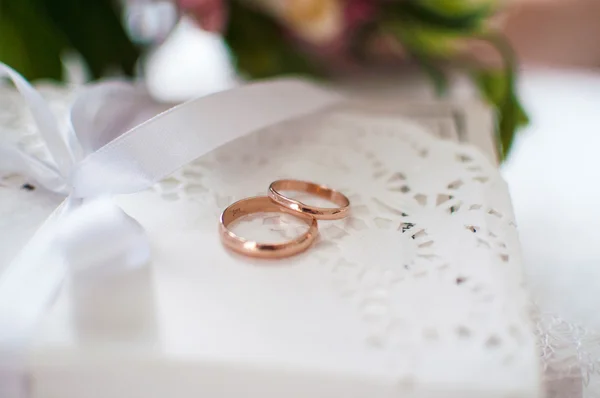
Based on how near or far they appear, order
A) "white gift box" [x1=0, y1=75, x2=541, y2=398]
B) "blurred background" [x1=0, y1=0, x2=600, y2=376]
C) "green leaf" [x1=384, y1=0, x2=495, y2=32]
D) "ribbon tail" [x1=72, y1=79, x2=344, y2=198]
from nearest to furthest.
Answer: "white gift box" [x1=0, y1=75, x2=541, y2=398]
"ribbon tail" [x1=72, y1=79, x2=344, y2=198]
"blurred background" [x1=0, y1=0, x2=600, y2=376]
"green leaf" [x1=384, y1=0, x2=495, y2=32]

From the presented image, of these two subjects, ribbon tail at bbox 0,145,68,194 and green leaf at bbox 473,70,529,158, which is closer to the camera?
ribbon tail at bbox 0,145,68,194

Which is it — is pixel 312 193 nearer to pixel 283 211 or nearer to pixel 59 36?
pixel 283 211

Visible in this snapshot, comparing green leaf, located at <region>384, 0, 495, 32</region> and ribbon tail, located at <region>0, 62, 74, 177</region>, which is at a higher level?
green leaf, located at <region>384, 0, 495, 32</region>

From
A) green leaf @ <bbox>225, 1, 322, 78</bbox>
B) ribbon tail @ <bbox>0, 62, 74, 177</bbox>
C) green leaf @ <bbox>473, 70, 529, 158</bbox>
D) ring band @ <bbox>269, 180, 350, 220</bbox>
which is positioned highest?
green leaf @ <bbox>225, 1, 322, 78</bbox>

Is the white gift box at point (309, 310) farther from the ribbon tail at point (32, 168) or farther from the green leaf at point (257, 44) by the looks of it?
the green leaf at point (257, 44)

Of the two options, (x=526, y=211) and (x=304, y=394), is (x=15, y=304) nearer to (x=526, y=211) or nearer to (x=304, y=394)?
(x=304, y=394)

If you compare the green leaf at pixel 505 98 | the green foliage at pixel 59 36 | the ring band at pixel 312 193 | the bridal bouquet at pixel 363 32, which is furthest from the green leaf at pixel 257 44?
the ring band at pixel 312 193

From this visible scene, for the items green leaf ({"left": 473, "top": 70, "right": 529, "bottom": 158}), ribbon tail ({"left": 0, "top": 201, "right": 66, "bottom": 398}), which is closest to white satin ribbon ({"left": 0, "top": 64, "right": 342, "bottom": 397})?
ribbon tail ({"left": 0, "top": 201, "right": 66, "bottom": 398})

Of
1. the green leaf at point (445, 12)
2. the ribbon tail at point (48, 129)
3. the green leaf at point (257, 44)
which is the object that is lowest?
the ribbon tail at point (48, 129)

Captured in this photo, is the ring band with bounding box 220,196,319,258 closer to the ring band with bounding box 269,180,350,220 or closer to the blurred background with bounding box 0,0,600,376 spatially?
the ring band with bounding box 269,180,350,220
